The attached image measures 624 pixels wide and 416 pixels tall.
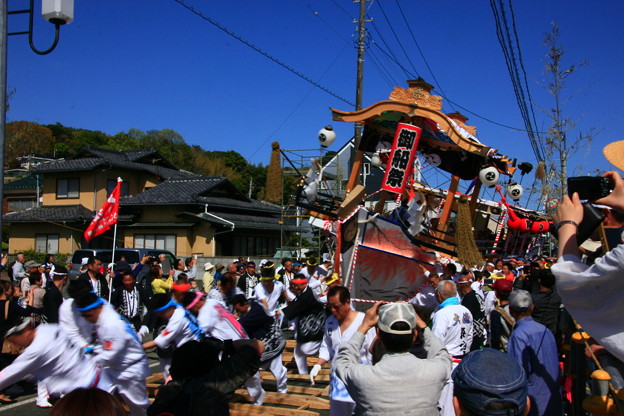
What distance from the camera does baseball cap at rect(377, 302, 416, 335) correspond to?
9.50 ft

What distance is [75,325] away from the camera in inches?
209

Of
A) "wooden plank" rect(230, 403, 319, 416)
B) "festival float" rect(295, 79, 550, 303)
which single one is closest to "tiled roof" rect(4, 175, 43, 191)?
"festival float" rect(295, 79, 550, 303)

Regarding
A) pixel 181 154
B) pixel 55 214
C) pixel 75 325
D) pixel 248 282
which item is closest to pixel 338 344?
pixel 75 325

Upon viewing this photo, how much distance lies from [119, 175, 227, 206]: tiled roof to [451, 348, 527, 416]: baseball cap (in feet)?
86.7

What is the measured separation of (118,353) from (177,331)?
77cm

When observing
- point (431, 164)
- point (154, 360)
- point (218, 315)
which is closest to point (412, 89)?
point (431, 164)

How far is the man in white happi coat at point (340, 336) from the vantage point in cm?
452

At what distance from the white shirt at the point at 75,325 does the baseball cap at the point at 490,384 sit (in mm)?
4019

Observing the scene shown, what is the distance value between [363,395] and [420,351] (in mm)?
815

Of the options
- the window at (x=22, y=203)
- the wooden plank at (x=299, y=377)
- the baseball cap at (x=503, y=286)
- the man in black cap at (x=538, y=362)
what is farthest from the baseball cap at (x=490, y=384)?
the window at (x=22, y=203)

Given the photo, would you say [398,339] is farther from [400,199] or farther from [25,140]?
[25,140]

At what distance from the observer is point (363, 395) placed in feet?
9.36

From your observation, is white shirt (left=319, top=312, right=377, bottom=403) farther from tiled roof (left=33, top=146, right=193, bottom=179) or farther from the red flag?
tiled roof (left=33, top=146, right=193, bottom=179)

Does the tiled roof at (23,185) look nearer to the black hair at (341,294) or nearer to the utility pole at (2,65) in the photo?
the utility pole at (2,65)
